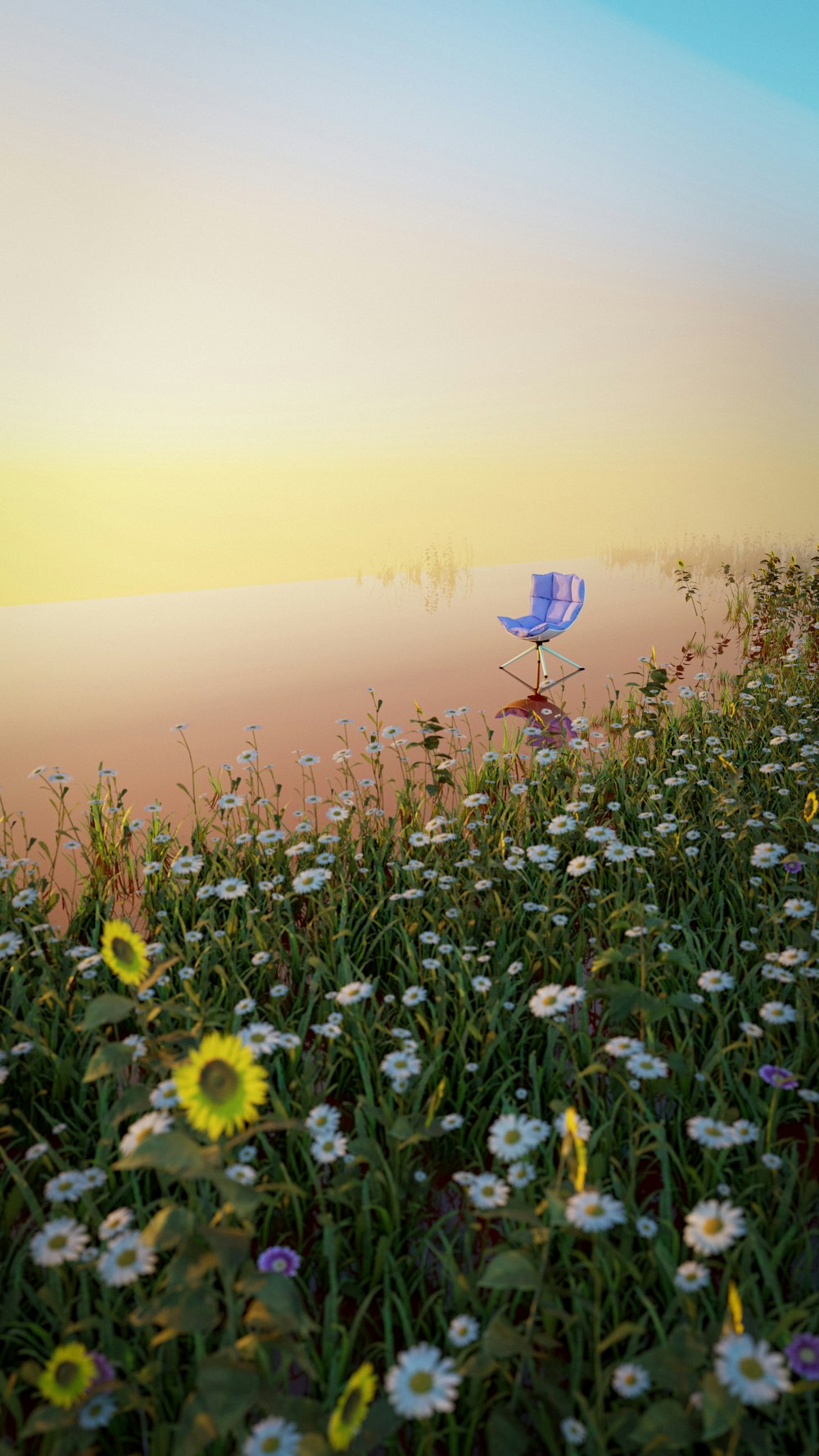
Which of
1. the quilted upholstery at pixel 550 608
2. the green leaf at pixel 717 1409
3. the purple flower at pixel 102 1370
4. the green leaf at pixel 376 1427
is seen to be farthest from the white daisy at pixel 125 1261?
the quilted upholstery at pixel 550 608

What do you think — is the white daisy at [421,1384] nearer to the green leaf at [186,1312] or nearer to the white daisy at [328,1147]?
the green leaf at [186,1312]

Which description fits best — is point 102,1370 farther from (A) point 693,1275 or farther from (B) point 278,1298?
(A) point 693,1275

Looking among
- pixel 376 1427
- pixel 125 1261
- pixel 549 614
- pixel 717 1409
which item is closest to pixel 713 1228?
pixel 717 1409

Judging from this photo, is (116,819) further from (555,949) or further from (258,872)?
(555,949)

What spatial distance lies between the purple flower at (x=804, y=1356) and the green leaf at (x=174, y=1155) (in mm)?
740

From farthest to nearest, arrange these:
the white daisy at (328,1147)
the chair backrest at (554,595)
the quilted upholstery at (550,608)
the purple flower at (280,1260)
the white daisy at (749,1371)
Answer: the chair backrest at (554,595)
the quilted upholstery at (550,608)
the white daisy at (328,1147)
the purple flower at (280,1260)
the white daisy at (749,1371)

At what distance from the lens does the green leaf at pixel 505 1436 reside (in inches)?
41.0

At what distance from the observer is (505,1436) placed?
41.5 inches

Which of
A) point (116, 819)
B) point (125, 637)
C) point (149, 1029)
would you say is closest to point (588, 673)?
point (116, 819)

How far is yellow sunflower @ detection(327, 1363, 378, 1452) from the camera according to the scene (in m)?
0.86

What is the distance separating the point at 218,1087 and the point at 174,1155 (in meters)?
0.08

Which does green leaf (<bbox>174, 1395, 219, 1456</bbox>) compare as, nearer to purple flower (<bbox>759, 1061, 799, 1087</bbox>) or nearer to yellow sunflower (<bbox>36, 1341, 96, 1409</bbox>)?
yellow sunflower (<bbox>36, 1341, 96, 1409</bbox>)

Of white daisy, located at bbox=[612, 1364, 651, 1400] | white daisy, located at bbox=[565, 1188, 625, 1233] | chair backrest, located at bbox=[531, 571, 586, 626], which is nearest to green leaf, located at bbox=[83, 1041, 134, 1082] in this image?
white daisy, located at bbox=[565, 1188, 625, 1233]

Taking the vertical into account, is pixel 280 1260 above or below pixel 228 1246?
below
